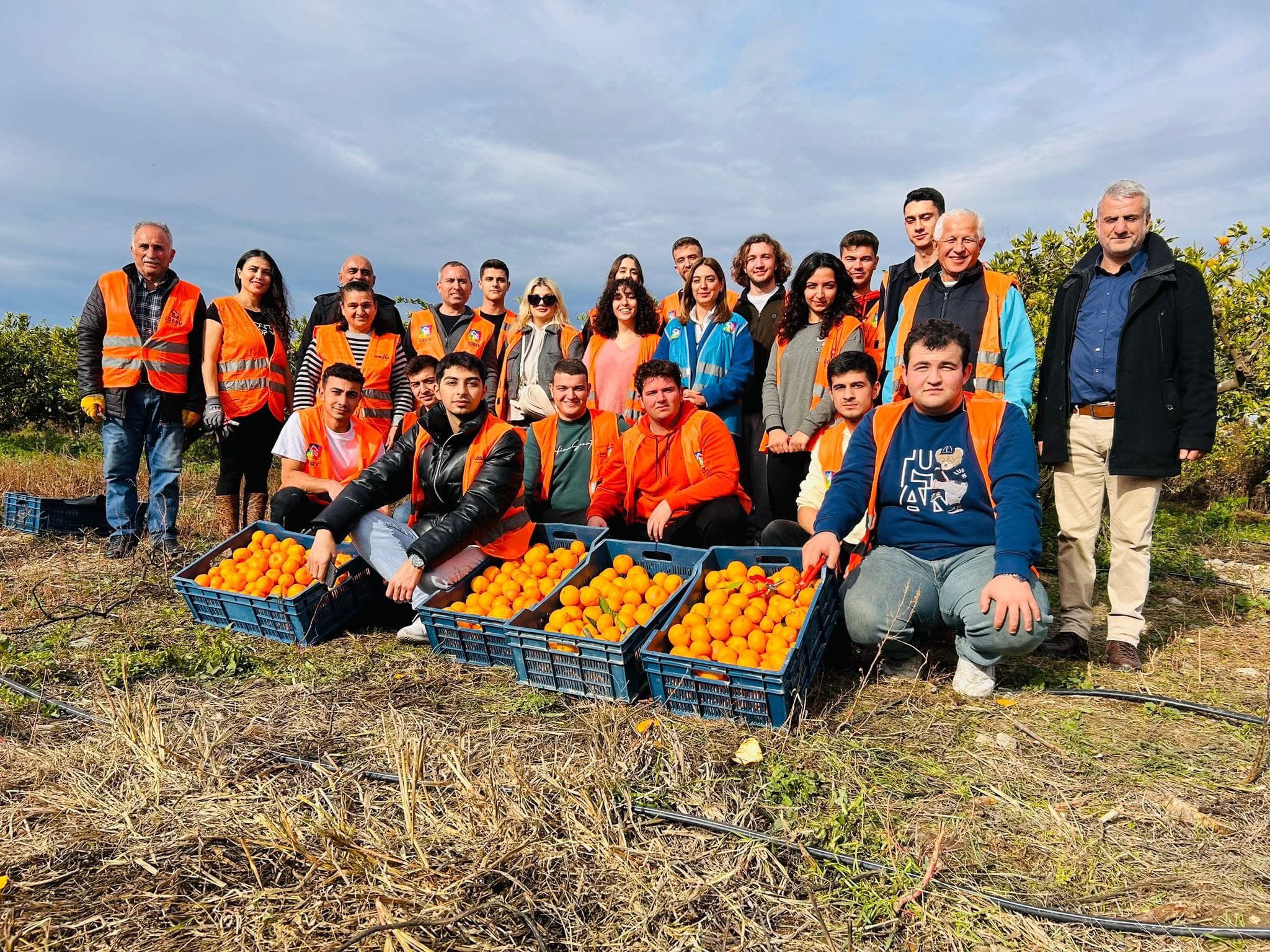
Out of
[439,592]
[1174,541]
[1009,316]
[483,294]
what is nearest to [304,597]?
[439,592]

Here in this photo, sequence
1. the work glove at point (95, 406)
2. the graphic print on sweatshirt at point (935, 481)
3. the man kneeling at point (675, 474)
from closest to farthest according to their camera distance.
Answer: the graphic print on sweatshirt at point (935, 481)
the man kneeling at point (675, 474)
the work glove at point (95, 406)

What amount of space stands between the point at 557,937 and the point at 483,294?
5.78 metres

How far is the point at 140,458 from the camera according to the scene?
21.2 ft

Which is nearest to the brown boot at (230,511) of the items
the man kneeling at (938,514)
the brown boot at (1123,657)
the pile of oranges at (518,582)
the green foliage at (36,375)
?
the pile of oranges at (518,582)

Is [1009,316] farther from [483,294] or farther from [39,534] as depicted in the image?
[39,534]

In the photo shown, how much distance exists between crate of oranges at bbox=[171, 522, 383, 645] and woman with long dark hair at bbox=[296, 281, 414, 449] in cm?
142

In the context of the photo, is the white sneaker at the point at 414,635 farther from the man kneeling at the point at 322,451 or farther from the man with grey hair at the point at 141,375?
the man with grey hair at the point at 141,375

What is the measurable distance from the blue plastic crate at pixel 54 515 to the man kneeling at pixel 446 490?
12.2 feet

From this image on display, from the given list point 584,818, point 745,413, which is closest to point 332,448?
point 745,413

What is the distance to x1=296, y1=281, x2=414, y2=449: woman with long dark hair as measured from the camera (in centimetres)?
612

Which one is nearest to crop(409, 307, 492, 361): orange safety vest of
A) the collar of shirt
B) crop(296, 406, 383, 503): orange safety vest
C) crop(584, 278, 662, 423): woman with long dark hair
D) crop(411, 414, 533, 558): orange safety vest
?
crop(584, 278, 662, 423): woman with long dark hair

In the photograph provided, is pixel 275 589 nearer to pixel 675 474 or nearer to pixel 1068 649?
pixel 675 474

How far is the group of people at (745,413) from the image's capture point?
3855 mm

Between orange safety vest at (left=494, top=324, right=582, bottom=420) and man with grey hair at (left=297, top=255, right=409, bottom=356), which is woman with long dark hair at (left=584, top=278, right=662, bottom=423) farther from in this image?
man with grey hair at (left=297, top=255, right=409, bottom=356)
